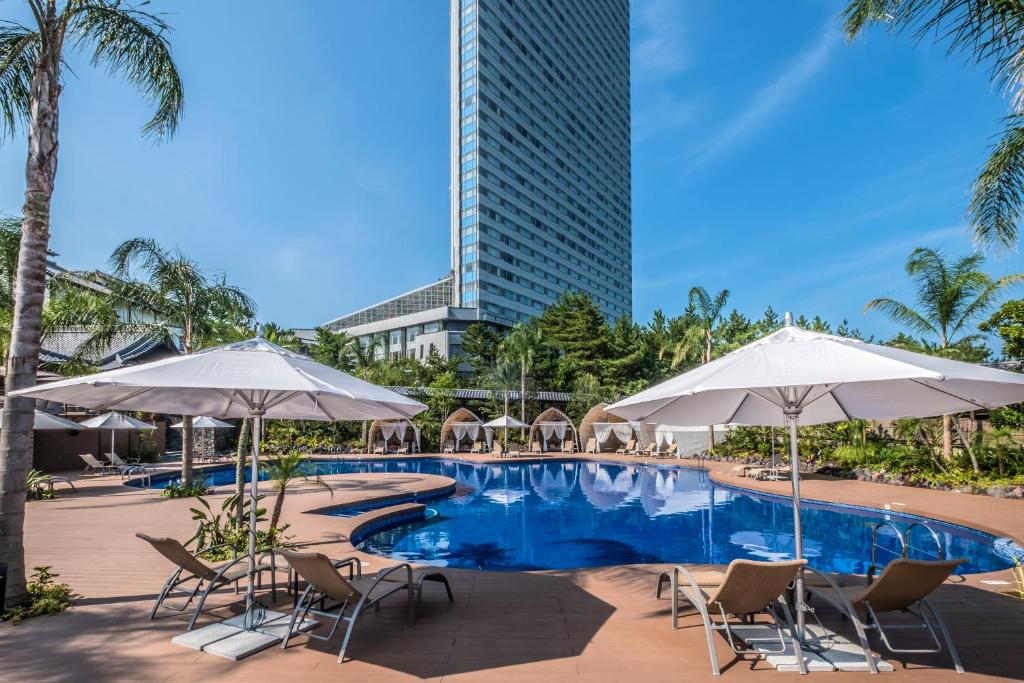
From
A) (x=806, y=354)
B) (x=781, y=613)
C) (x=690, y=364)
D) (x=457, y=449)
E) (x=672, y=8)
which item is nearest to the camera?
(x=806, y=354)

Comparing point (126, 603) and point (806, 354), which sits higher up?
point (806, 354)

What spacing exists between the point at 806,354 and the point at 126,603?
232 inches

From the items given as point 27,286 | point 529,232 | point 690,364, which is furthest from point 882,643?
point 529,232

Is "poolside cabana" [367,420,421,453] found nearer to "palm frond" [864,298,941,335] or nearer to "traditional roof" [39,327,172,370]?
"traditional roof" [39,327,172,370]

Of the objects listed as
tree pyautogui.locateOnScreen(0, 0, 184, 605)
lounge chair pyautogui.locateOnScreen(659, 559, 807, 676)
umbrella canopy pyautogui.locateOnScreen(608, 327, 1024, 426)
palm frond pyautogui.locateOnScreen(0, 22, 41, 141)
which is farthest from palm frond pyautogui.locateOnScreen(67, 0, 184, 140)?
lounge chair pyautogui.locateOnScreen(659, 559, 807, 676)

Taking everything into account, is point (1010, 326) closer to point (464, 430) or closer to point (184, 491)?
point (184, 491)

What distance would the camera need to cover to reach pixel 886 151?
2180cm

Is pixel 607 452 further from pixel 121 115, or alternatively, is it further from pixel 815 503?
pixel 121 115

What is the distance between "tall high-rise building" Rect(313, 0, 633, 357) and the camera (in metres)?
61.0

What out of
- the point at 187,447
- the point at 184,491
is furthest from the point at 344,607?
the point at 184,491

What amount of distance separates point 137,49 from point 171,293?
658 cm

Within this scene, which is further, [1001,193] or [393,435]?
[393,435]

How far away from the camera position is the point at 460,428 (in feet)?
81.5

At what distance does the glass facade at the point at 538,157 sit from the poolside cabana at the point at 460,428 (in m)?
29.4
